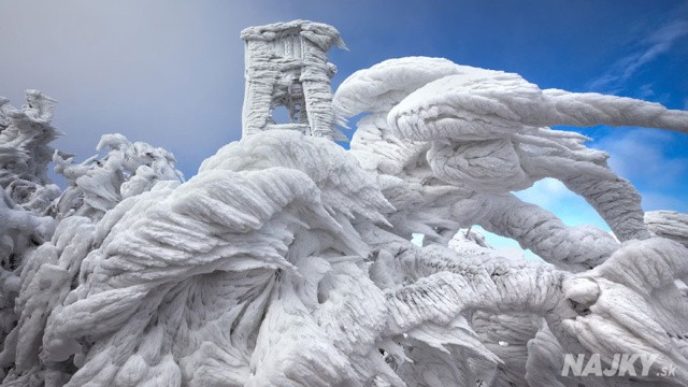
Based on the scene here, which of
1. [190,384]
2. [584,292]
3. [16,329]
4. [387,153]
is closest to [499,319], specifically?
[584,292]

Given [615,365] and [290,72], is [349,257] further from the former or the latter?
[290,72]

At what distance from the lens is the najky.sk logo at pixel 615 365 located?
1.21 metres

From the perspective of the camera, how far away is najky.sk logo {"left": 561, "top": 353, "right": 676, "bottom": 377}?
1.21 meters

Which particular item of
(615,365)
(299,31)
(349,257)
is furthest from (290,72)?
(615,365)

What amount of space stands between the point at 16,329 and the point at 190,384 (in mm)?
493

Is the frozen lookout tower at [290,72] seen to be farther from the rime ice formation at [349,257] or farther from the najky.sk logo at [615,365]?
the najky.sk logo at [615,365]

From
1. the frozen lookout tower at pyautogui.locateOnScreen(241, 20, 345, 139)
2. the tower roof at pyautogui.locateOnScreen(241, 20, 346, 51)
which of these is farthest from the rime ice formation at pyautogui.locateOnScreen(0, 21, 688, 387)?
the tower roof at pyautogui.locateOnScreen(241, 20, 346, 51)

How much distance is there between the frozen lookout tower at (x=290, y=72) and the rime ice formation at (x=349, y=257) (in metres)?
1.78

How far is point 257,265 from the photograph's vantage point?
1.09 m

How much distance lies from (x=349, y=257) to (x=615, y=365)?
934 mm

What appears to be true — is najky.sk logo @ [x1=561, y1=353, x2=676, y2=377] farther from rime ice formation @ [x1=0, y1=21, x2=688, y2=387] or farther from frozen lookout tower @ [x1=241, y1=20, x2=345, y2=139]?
frozen lookout tower @ [x1=241, y1=20, x2=345, y2=139]

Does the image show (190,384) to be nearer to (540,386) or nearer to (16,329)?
(16,329)

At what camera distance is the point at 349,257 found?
4.74 feet

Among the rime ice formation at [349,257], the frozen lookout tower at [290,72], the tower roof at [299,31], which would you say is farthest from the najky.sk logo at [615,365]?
the tower roof at [299,31]
